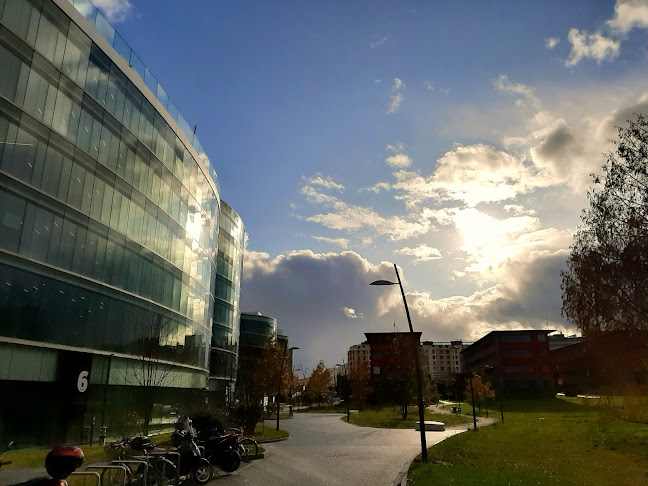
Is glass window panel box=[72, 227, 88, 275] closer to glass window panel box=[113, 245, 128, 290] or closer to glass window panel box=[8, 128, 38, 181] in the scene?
glass window panel box=[113, 245, 128, 290]

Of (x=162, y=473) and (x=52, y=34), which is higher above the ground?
(x=52, y=34)

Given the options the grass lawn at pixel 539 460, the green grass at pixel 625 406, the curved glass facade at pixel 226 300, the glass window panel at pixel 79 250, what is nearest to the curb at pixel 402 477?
the grass lawn at pixel 539 460

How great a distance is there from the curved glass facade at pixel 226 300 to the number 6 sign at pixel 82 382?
26480mm

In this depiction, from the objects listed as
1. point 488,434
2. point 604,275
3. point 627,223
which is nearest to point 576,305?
point 604,275

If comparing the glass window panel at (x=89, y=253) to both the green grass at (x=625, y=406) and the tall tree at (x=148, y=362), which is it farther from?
the green grass at (x=625, y=406)

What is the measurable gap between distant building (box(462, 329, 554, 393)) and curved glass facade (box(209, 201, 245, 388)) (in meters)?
54.8

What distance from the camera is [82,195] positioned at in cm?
2408

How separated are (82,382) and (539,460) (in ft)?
69.0

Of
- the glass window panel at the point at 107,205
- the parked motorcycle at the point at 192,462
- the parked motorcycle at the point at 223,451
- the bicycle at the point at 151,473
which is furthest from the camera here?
the glass window panel at the point at 107,205

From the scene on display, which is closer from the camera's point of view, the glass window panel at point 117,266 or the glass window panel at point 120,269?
the glass window panel at point 117,266

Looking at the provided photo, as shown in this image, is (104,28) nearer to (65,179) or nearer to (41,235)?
(65,179)

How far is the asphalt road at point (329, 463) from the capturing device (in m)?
14.6

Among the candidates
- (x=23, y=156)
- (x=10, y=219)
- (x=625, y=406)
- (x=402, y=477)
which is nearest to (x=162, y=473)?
(x=402, y=477)

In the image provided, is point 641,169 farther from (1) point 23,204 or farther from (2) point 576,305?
(1) point 23,204
